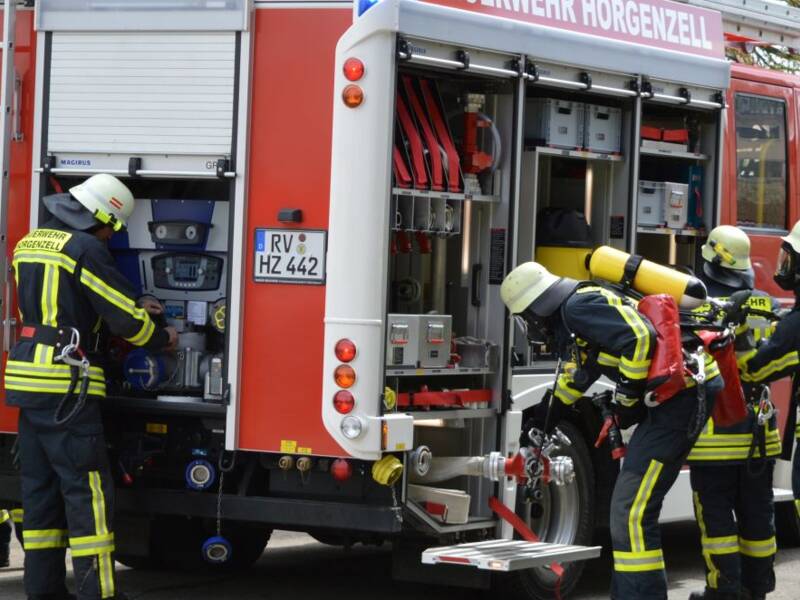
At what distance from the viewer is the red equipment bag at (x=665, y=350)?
723cm

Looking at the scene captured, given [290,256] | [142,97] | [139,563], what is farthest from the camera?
[139,563]

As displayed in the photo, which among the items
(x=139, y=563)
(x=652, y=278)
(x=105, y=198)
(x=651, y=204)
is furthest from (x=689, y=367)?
(x=139, y=563)

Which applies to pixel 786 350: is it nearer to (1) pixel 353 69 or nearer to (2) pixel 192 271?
(1) pixel 353 69

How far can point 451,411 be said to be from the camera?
7879mm

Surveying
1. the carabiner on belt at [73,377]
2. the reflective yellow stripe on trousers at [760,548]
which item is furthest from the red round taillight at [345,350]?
the reflective yellow stripe on trousers at [760,548]

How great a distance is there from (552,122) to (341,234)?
67.4 inches

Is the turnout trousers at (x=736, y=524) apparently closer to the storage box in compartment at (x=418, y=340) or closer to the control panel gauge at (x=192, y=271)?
the storage box in compartment at (x=418, y=340)

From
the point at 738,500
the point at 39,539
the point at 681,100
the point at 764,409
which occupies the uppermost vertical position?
the point at 681,100

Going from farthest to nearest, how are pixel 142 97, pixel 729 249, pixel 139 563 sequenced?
pixel 139 563 < pixel 729 249 < pixel 142 97

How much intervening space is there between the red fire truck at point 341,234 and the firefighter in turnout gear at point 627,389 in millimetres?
480

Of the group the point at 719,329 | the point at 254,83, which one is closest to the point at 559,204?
the point at 719,329

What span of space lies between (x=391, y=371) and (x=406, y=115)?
1208 mm

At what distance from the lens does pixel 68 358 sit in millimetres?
7668

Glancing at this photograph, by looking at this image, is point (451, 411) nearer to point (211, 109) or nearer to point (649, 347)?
point (649, 347)
